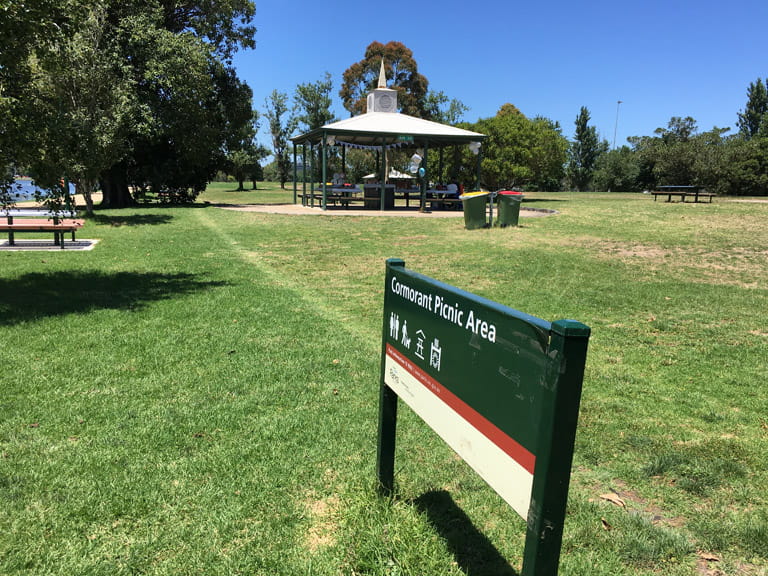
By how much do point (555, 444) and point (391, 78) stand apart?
57.6 m

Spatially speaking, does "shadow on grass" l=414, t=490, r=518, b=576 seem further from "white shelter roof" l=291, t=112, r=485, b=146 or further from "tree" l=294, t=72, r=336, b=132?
"tree" l=294, t=72, r=336, b=132

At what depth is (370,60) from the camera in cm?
5447

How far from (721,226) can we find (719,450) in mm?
14606

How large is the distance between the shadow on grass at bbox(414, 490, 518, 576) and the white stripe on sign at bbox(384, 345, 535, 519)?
0.70 m

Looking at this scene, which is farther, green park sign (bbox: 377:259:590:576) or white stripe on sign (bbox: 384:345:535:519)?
white stripe on sign (bbox: 384:345:535:519)

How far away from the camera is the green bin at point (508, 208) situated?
16.4 metres

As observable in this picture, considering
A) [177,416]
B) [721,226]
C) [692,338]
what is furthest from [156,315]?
[721,226]

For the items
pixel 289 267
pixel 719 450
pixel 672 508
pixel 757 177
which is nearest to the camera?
pixel 672 508

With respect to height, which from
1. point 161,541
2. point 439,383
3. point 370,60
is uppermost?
point 370,60

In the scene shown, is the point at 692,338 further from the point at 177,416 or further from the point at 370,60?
the point at 370,60

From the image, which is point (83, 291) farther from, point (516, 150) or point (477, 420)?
point (516, 150)

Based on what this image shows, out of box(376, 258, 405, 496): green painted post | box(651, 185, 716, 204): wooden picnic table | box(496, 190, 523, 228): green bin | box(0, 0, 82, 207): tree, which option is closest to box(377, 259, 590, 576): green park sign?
box(376, 258, 405, 496): green painted post

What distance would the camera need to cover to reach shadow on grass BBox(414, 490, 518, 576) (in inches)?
92.8

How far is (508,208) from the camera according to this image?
1636 cm
